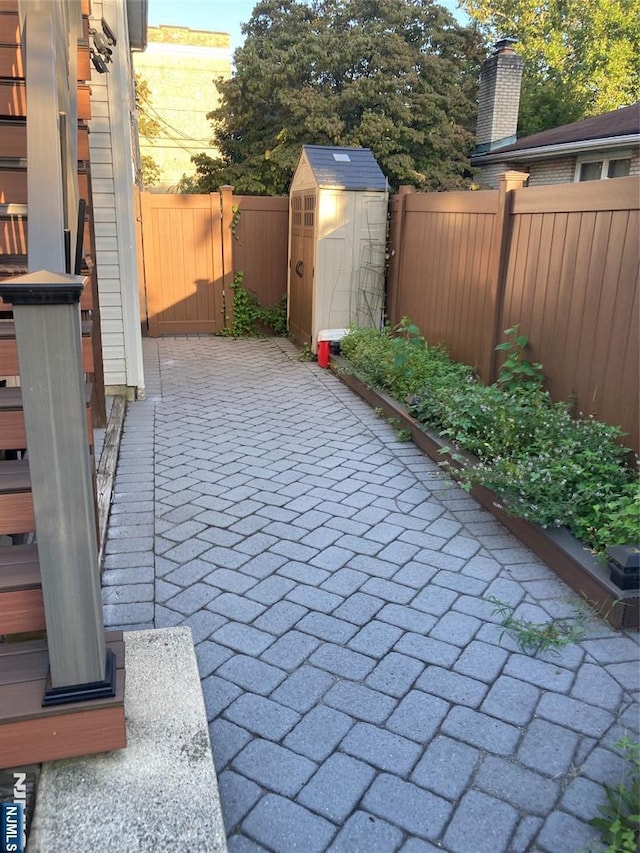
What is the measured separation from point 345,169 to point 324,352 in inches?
86.0

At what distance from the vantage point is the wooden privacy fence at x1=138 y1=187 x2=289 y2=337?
366 inches

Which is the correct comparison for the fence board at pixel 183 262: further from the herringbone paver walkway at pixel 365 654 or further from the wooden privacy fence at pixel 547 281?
the herringbone paver walkway at pixel 365 654

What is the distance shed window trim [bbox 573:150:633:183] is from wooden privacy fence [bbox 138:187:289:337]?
746 centimetres

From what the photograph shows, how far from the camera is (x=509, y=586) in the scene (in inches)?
126

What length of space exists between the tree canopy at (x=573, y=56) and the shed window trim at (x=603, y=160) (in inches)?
303

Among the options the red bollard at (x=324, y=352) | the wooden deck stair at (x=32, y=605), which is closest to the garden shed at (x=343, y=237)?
the red bollard at (x=324, y=352)

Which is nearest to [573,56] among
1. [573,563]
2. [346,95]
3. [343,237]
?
[346,95]

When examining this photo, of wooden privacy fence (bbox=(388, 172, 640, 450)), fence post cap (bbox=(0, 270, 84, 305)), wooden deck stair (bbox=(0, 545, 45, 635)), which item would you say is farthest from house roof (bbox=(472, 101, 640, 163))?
wooden deck stair (bbox=(0, 545, 45, 635))

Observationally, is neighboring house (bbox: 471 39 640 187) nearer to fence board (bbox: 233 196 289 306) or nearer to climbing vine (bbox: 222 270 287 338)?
fence board (bbox: 233 196 289 306)

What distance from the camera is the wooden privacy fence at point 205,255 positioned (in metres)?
9.30

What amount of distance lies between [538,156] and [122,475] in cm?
1355

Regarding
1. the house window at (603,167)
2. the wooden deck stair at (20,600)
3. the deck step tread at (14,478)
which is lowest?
the wooden deck stair at (20,600)

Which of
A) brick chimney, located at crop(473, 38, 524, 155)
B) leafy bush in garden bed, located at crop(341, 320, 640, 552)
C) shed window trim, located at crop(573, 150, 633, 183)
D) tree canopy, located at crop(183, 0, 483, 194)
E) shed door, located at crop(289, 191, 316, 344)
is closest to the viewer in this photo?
leafy bush in garden bed, located at crop(341, 320, 640, 552)

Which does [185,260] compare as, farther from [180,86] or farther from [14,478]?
[180,86]
